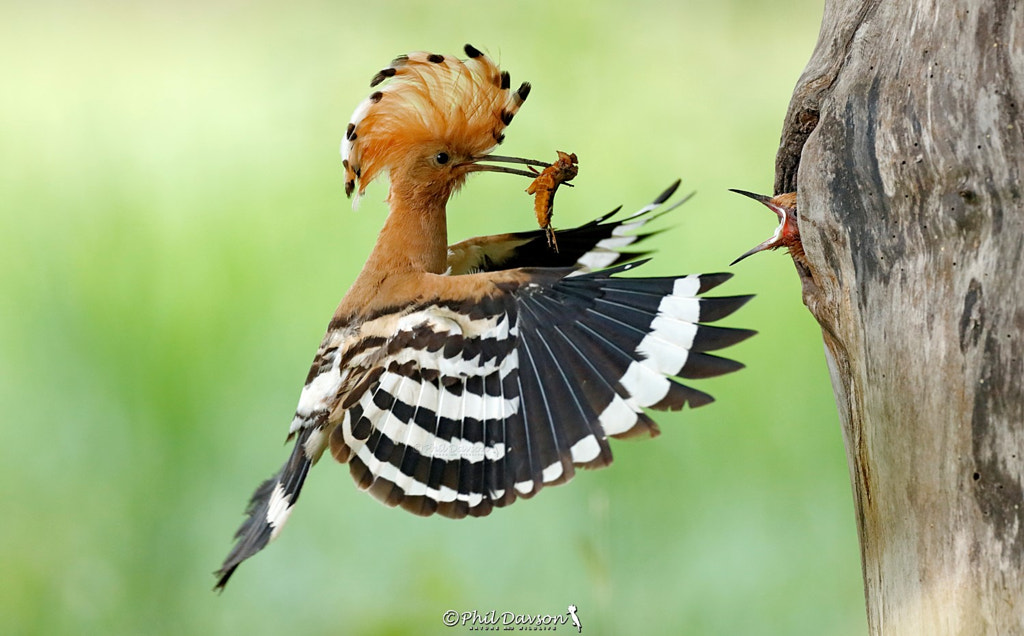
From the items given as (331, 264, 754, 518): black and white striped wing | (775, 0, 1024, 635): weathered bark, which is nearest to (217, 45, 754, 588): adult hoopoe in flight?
(331, 264, 754, 518): black and white striped wing

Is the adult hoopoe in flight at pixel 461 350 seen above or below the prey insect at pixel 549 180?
below

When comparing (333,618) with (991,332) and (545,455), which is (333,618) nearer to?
(545,455)

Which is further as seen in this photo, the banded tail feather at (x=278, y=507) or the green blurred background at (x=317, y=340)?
the green blurred background at (x=317, y=340)

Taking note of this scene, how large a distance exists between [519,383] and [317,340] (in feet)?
3.74

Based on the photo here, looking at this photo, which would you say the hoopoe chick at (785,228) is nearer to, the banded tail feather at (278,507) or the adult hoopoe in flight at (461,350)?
the adult hoopoe in flight at (461,350)

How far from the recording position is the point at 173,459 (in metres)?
2.18

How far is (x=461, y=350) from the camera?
3.94 feet

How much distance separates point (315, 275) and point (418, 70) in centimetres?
98

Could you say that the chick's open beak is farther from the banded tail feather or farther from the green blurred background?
the green blurred background

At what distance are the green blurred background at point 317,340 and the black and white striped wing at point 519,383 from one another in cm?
77

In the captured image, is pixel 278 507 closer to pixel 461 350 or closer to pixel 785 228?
pixel 461 350

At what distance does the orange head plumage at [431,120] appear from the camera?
53.9 inches

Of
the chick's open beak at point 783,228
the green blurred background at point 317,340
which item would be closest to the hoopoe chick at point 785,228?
the chick's open beak at point 783,228

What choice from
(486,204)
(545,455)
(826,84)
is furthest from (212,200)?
(826,84)
